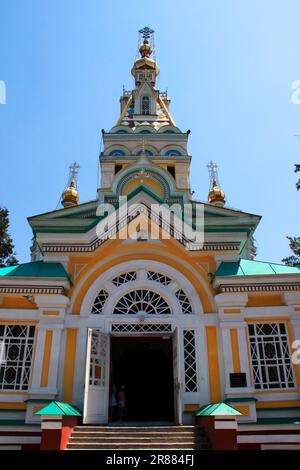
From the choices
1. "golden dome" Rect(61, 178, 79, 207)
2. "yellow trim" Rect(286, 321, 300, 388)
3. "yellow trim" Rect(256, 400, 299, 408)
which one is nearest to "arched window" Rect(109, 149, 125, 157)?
"golden dome" Rect(61, 178, 79, 207)

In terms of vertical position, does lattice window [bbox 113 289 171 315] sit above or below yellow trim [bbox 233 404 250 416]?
above

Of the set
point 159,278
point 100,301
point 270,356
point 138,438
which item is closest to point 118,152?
point 159,278

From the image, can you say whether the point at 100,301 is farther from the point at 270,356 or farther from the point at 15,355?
the point at 270,356

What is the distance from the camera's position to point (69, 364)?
8.97 meters

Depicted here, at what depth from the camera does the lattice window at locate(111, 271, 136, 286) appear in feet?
32.6

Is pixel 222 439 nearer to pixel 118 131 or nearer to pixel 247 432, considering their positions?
pixel 247 432

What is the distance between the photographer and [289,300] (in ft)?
30.3

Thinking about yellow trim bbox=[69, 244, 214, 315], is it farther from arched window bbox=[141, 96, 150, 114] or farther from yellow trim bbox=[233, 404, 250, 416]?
arched window bbox=[141, 96, 150, 114]

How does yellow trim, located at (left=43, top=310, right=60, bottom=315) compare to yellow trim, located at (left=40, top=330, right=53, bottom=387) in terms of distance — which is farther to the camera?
yellow trim, located at (left=43, top=310, right=60, bottom=315)

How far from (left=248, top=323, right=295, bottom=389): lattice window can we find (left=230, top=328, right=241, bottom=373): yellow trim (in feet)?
1.35

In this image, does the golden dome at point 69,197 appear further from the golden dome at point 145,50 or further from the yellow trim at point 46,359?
the golden dome at point 145,50

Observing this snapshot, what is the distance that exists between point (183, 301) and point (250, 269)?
5.88 feet

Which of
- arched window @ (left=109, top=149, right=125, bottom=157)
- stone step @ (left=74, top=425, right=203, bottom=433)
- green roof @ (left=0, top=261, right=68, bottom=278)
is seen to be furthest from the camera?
arched window @ (left=109, top=149, right=125, bottom=157)

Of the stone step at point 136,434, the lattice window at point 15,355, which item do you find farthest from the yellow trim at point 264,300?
the lattice window at point 15,355
